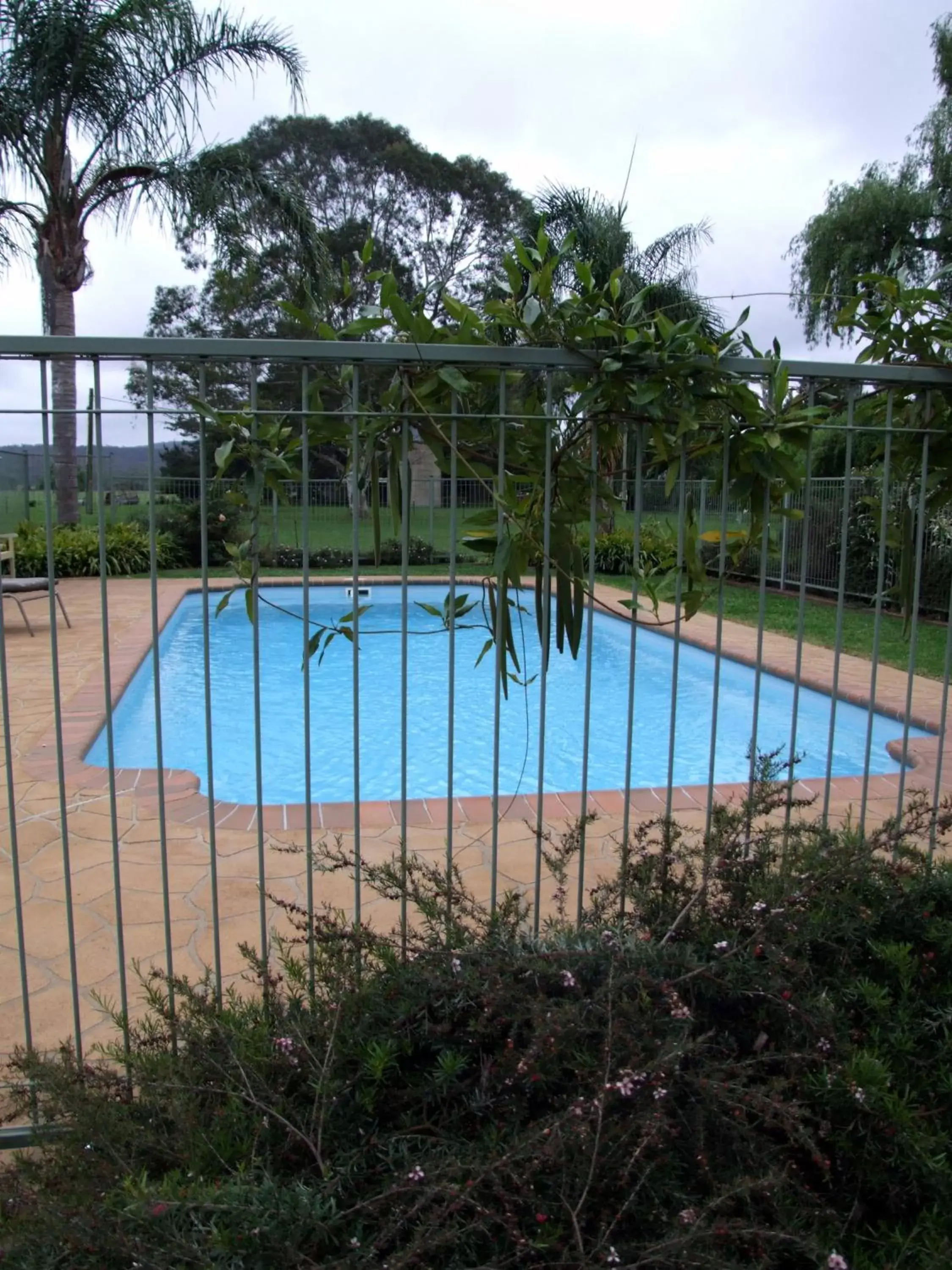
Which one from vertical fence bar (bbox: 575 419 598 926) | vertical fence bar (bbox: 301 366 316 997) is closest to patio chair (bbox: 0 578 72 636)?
vertical fence bar (bbox: 301 366 316 997)

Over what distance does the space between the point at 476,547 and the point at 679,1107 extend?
1.27m

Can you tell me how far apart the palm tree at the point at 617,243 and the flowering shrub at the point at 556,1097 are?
517 inches

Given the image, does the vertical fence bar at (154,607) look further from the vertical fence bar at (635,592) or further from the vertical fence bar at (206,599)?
the vertical fence bar at (635,592)

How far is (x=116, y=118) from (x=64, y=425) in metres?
4.62

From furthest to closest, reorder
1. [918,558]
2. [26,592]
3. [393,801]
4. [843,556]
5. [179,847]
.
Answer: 1. [26,592]
2. [393,801]
3. [179,847]
4. [918,558]
5. [843,556]

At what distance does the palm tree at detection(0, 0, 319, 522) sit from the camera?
10.7 metres

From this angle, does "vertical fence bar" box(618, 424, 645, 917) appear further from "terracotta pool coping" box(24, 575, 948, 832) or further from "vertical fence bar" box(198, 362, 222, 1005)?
"vertical fence bar" box(198, 362, 222, 1005)

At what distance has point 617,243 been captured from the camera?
1478 cm

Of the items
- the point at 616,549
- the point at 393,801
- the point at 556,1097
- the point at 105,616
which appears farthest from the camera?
the point at 616,549

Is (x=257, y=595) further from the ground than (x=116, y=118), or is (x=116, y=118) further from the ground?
(x=116, y=118)

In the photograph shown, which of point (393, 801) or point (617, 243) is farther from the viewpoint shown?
point (617, 243)

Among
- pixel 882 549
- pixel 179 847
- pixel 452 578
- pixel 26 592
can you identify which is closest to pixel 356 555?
pixel 452 578

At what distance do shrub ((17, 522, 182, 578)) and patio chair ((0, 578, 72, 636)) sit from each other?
7.96 feet

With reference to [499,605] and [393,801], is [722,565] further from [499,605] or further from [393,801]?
[393,801]
